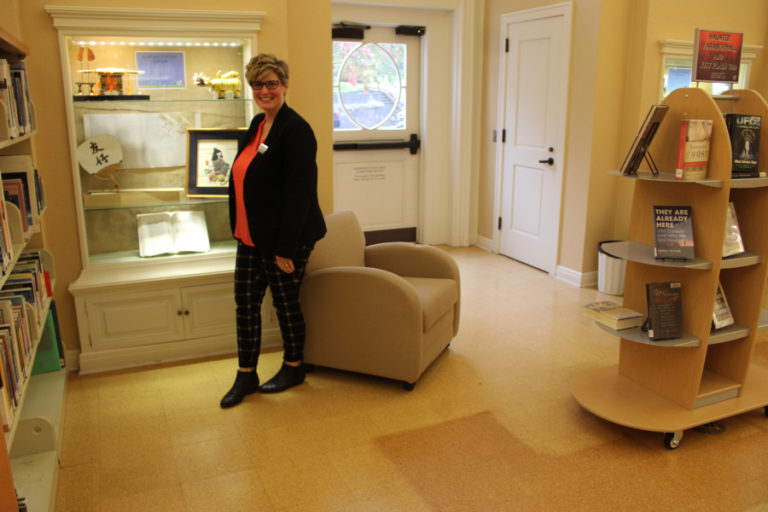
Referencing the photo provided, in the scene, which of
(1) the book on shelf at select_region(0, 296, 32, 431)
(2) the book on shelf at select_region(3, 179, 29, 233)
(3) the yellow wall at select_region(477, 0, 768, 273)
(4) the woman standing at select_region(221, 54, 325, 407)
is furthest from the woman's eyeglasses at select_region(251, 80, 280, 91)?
(3) the yellow wall at select_region(477, 0, 768, 273)

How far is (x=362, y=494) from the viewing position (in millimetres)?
2348

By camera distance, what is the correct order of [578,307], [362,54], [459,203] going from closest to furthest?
[578,307] → [362,54] → [459,203]

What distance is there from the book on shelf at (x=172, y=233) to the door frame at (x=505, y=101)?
8.92 feet

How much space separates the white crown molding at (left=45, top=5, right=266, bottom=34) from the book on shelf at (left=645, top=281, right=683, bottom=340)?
2364 mm

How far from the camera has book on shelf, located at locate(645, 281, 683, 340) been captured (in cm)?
264

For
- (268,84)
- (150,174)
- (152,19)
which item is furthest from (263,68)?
(150,174)

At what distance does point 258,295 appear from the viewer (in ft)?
10.1

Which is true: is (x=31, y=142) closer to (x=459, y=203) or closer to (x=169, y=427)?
(x=169, y=427)

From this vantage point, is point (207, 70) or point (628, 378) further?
point (207, 70)

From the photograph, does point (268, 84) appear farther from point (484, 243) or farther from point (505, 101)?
point (484, 243)

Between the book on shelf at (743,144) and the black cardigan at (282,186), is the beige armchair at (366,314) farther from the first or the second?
the book on shelf at (743,144)

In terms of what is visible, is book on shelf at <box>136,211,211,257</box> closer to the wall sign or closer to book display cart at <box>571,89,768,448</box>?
the wall sign

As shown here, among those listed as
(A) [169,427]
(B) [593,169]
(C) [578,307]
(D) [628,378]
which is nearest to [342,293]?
(A) [169,427]

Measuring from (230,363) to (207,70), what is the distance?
1618 mm
